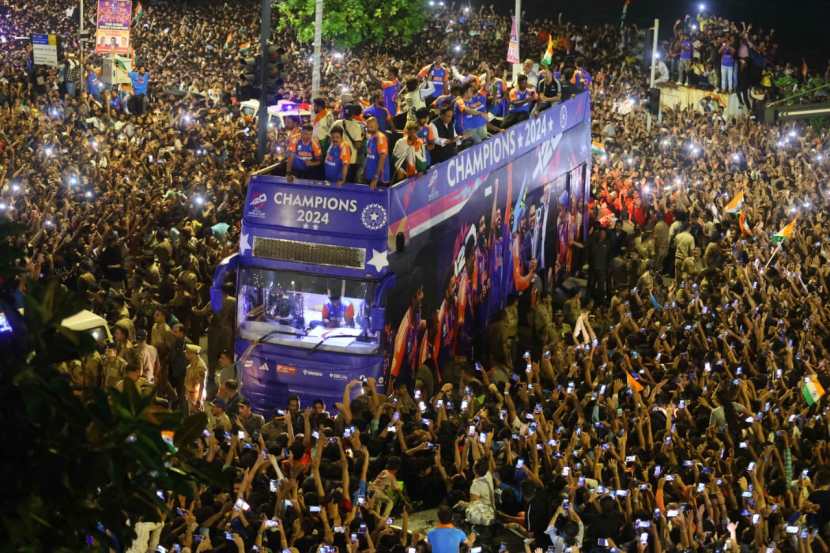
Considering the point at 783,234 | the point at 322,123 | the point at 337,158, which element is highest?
the point at 322,123

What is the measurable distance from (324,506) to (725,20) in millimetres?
33730

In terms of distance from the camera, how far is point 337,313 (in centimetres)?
1553

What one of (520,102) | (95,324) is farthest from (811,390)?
(520,102)

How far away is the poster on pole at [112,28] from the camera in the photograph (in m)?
28.9

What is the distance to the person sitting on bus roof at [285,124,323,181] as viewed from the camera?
16.0 metres

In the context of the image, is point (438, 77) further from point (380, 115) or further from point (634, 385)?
point (634, 385)

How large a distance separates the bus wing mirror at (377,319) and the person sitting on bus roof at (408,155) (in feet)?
5.55

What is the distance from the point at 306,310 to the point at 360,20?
28265 millimetres

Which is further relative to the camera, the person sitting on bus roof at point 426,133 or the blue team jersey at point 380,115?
the blue team jersey at point 380,115

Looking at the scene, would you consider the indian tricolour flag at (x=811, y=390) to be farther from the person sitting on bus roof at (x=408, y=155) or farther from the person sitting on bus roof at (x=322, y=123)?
the person sitting on bus roof at (x=322, y=123)

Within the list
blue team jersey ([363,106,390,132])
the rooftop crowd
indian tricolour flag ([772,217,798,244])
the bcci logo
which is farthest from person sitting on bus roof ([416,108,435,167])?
indian tricolour flag ([772,217,798,244])

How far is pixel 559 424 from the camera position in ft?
46.4

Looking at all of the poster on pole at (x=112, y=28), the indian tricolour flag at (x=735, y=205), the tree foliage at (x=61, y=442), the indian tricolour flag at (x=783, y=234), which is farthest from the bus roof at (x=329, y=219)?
the poster on pole at (x=112, y=28)

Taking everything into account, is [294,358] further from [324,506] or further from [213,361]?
[324,506]
